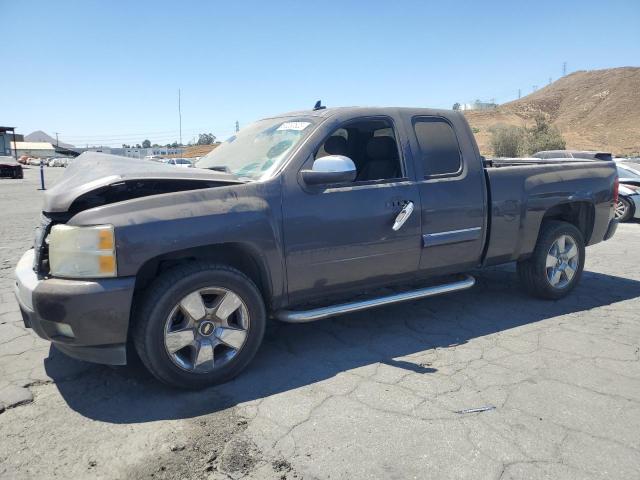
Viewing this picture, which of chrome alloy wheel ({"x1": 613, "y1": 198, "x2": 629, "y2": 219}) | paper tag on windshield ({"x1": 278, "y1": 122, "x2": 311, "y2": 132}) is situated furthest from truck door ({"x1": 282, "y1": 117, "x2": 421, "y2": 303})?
chrome alloy wheel ({"x1": 613, "y1": 198, "x2": 629, "y2": 219})

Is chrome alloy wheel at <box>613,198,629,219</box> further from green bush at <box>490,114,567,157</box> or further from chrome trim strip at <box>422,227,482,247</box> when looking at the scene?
green bush at <box>490,114,567,157</box>

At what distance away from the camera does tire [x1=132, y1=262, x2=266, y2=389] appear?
309cm

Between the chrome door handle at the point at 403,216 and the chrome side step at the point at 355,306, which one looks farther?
the chrome door handle at the point at 403,216

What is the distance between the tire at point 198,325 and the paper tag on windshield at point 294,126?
134 cm

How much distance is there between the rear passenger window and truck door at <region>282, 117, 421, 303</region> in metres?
0.23

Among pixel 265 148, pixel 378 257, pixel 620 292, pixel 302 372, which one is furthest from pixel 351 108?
pixel 620 292

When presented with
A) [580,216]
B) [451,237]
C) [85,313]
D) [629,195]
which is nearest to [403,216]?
[451,237]

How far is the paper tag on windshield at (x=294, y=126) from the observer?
396cm

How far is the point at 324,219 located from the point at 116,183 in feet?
4.65

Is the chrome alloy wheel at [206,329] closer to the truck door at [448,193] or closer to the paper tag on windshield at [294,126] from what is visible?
the paper tag on windshield at [294,126]

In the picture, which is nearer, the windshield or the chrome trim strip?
the windshield

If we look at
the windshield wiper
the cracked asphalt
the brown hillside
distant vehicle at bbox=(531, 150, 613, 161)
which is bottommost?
the cracked asphalt

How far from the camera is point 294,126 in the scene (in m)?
4.06

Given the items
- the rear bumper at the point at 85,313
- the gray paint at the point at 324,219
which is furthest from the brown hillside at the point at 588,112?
the rear bumper at the point at 85,313
